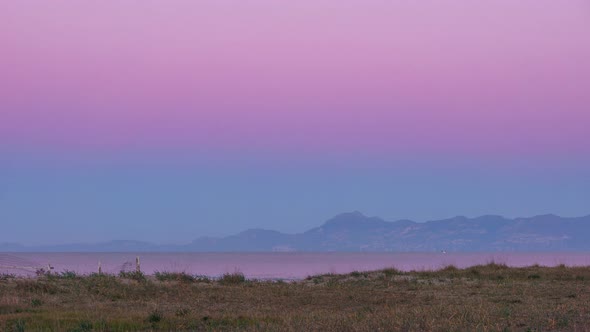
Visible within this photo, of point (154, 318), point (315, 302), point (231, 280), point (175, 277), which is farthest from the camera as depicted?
point (175, 277)

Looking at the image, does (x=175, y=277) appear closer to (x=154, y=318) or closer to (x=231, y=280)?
(x=231, y=280)

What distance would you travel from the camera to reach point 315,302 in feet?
73.4

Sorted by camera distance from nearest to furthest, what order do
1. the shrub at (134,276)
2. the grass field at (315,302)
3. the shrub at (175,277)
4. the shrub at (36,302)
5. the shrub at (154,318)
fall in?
the grass field at (315,302) < the shrub at (154,318) < the shrub at (36,302) < the shrub at (134,276) < the shrub at (175,277)

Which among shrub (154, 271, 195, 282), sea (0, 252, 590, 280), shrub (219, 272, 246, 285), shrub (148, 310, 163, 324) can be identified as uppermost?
sea (0, 252, 590, 280)

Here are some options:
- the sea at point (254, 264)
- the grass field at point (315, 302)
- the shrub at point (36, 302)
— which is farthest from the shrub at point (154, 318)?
the sea at point (254, 264)

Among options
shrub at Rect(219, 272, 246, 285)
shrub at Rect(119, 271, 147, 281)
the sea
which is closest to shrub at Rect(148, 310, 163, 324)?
shrub at Rect(119, 271, 147, 281)

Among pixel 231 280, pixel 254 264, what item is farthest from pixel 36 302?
pixel 254 264

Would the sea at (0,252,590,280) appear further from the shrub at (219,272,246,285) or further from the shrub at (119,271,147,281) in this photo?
the shrub at (219,272,246,285)

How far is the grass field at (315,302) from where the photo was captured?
1559 centimetres

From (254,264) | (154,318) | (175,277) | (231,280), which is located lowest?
(154,318)

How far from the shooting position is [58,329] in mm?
15695

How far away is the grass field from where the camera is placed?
51.2 ft

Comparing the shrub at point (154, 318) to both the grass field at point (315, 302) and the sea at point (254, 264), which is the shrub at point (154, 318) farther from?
the sea at point (254, 264)

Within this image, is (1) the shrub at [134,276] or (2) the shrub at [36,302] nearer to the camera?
(2) the shrub at [36,302]
